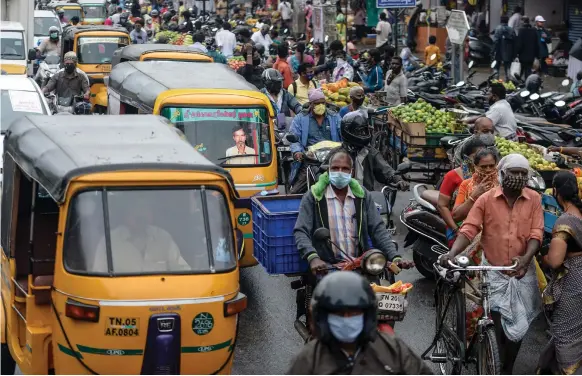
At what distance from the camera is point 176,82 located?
13.2m

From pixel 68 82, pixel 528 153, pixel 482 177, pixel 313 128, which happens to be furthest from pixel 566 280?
pixel 68 82

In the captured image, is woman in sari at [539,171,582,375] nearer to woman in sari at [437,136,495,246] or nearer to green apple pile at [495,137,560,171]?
woman in sari at [437,136,495,246]

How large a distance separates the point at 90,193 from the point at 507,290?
2.76 meters

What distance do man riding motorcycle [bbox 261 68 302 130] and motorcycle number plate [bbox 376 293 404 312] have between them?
8273 millimetres

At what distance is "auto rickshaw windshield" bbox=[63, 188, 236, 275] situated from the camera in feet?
24.4

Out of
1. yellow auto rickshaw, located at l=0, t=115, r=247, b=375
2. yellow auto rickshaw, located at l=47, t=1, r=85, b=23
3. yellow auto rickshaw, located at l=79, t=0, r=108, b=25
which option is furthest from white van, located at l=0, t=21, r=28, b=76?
yellow auto rickshaw, located at l=79, t=0, r=108, b=25

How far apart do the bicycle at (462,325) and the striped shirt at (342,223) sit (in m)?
0.62

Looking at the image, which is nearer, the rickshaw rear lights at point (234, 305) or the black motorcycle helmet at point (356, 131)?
the rickshaw rear lights at point (234, 305)

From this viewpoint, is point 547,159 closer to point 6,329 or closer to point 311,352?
point 6,329

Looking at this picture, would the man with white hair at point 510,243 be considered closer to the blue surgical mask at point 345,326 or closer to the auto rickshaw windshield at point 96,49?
the blue surgical mask at point 345,326

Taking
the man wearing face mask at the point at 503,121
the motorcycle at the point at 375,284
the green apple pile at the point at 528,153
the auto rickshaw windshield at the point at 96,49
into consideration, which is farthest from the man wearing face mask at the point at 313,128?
the auto rickshaw windshield at the point at 96,49

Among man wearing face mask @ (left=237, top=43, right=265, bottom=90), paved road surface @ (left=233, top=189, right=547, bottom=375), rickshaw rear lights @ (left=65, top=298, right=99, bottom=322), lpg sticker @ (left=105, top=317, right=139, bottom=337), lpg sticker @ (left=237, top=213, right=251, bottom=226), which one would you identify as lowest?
paved road surface @ (left=233, top=189, right=547, bottom=375)

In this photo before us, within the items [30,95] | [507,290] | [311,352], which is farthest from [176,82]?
[311,352]

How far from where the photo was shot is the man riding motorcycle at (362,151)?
10648 mm
